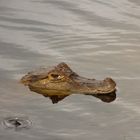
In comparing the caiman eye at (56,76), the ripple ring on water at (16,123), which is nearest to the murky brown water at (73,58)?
the ripple ring on water at (16,123)

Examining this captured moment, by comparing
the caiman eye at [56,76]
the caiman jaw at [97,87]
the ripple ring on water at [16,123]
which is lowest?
the ripple ring on water at [16,123]

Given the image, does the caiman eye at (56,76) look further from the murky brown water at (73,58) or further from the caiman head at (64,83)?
the murky brown water at (73,58)

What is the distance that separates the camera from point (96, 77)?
11.6m

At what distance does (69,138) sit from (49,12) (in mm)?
9604

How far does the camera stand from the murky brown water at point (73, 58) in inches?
367

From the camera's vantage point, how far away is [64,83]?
10.8m

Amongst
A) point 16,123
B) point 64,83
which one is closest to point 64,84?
point 64,83

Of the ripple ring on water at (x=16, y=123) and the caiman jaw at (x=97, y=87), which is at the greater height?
the caiman jaw at (x=97, y=87)

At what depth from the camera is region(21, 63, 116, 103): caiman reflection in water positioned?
34.7ft

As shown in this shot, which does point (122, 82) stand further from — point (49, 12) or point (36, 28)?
point (49, 12)

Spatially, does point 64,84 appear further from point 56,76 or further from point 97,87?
point 97,87

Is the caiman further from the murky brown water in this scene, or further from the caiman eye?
the murky brown water

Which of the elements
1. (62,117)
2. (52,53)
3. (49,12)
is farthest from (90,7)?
(62,117)

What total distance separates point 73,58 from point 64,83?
7.31ft
